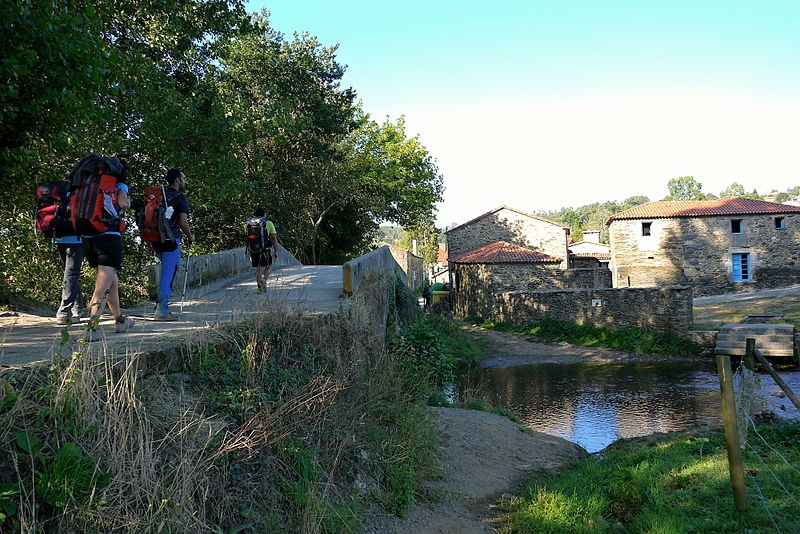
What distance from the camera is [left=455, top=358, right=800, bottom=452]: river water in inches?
489

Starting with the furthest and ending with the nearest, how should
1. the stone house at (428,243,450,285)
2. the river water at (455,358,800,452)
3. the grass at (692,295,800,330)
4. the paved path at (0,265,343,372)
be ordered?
the stone house at (428,243,450,285)
the grass at (692,295,800,330)
the river water at (455,358,800,452)
the paved path at (0,265,343,372)

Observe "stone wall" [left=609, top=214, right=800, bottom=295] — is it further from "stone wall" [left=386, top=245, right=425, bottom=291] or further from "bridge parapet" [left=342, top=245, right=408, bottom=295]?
"bridge parapet" [left=342, top=245, right=408, bottom=295]

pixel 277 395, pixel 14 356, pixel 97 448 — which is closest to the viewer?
pixel 97 448

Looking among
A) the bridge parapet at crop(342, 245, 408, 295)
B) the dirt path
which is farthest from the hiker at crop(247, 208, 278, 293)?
the dirt path

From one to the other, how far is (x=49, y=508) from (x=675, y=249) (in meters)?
35.6

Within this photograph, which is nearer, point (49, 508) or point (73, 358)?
point (49, 508)

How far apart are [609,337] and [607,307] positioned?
4.76 ft

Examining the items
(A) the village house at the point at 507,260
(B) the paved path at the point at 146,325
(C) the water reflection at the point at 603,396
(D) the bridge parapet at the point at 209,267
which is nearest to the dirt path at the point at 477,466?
(C) the water reflection at the point at 603,396

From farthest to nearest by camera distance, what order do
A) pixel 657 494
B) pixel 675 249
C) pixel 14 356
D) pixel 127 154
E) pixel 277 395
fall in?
pixel 675 249
pixel 127 154
pixel 657 494
pixel 277 395
pixel 14 356

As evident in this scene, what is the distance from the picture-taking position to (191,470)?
3.27 m

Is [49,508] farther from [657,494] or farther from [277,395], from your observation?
[657,494]

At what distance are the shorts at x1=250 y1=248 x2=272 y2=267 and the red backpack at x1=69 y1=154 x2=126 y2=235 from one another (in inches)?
149

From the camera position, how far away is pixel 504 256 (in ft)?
102

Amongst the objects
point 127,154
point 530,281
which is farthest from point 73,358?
point 530,281
